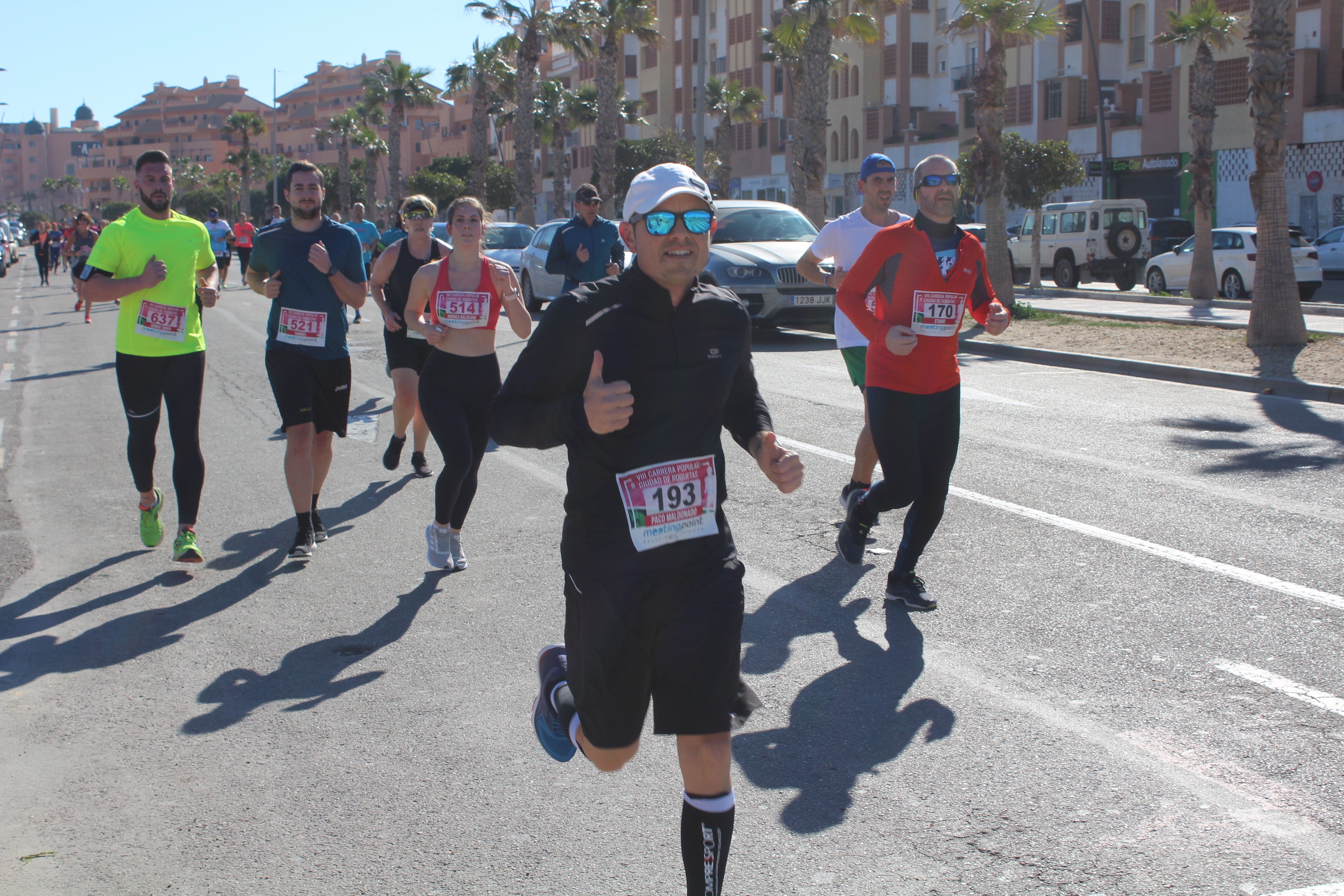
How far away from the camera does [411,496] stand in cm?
801

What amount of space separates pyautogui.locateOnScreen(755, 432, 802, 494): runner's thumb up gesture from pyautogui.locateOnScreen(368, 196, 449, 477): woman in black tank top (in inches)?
183

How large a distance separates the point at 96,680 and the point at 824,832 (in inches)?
114

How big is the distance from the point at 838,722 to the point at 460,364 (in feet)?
9.55

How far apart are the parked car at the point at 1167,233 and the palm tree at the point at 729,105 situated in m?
22.8

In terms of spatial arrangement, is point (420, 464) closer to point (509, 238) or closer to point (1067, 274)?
point (509, 238)

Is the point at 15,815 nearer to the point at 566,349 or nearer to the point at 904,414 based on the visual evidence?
the point at 566,349

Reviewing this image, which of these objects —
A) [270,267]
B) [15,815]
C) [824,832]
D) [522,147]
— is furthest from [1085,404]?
[522,147]

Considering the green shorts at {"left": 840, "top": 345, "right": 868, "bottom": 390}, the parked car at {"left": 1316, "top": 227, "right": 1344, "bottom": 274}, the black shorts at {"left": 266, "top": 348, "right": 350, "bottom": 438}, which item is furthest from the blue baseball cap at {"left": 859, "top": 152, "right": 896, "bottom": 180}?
the parked car at {"left": 1316, "top": 227, "right": 1344, "bottom": 274}

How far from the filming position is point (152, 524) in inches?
255

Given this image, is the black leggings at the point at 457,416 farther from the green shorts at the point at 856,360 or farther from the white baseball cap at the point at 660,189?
the white baseball cap at the point at 660,189

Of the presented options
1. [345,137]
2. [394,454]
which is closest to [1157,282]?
[394,454]

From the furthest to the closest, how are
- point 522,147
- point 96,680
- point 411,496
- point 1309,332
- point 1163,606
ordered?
point 522,147 → point 1309,332 → point 411,496 → point 1163,606 → point 96,680

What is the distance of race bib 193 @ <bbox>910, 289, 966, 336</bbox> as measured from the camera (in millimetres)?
5312

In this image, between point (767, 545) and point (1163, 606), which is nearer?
point (1163, 606)
